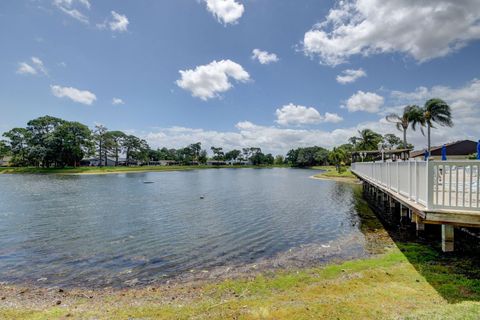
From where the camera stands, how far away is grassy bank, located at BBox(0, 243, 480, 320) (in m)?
5.45

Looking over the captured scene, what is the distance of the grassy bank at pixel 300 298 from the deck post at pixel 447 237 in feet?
1.12

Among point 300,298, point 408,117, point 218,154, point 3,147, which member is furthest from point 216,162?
point 300,298

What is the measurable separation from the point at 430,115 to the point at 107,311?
4896cm

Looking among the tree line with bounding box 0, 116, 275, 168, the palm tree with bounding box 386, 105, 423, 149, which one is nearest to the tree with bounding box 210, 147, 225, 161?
the tree line with bounding box 0, 116, 275, 168

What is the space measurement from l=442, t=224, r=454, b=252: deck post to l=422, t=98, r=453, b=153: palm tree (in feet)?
130

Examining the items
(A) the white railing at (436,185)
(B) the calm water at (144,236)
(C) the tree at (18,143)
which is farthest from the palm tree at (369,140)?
(C) the tree at (18,143)

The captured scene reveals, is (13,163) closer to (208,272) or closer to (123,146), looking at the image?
(123,146)

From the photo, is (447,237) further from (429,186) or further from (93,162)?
(93,162)

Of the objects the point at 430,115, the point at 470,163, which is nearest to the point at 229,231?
the point at 470,163

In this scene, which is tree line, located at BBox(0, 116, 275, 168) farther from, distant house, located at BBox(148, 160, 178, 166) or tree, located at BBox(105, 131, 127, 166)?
Result: distant house, located at BBox(148, 160, 178, 166)

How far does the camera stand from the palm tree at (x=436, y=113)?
39875 mm

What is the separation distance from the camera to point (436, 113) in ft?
133

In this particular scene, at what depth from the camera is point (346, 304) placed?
5.76 meters

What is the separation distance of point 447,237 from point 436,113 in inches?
1624
